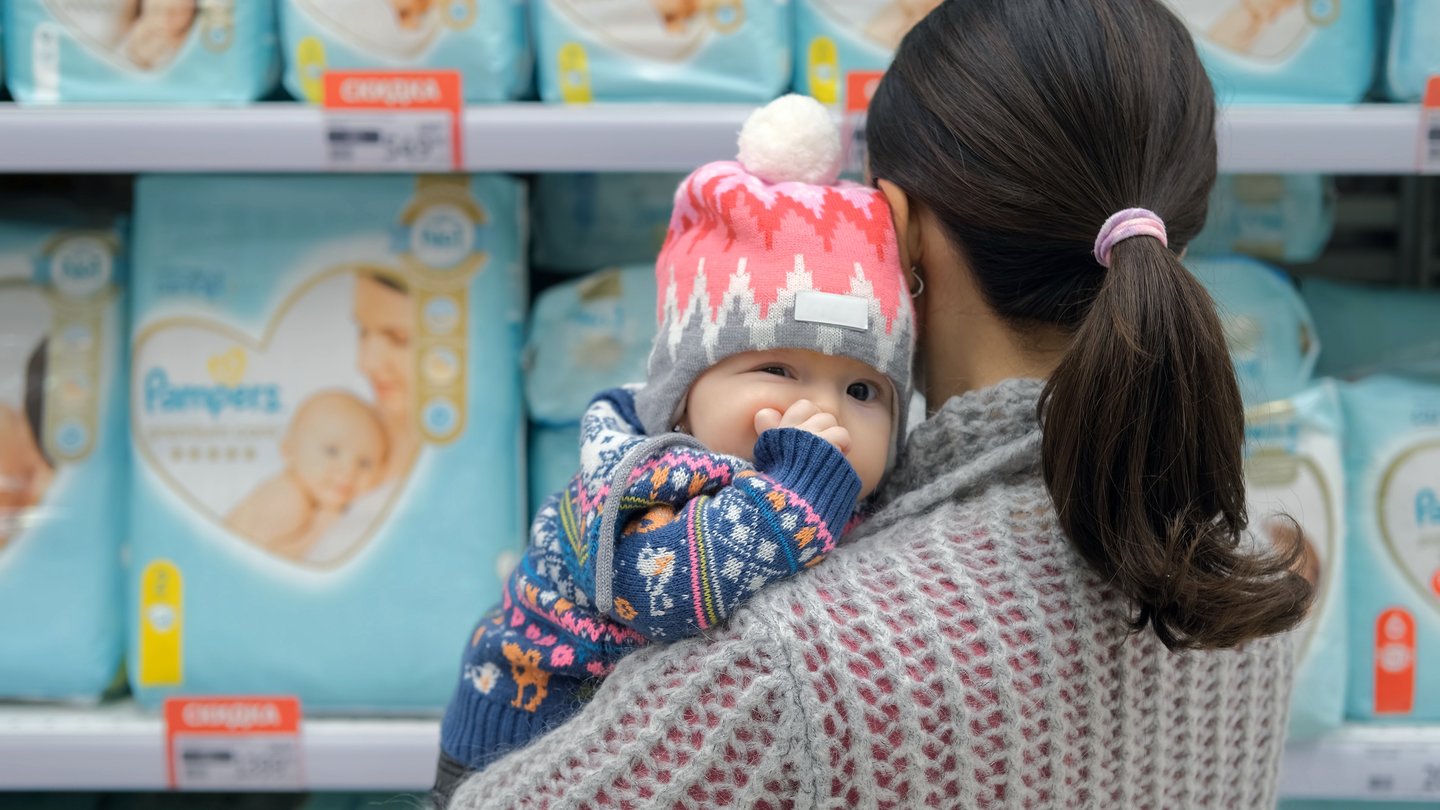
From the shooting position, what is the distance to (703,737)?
1.83ft

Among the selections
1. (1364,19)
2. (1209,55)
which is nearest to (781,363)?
(1209,55)

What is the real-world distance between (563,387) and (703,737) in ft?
2.44

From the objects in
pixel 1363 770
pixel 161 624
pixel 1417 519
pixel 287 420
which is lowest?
pixel 1363 770

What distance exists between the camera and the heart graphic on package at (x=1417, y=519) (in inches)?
48.6

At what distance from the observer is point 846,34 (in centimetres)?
117

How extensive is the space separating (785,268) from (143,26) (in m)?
0.82

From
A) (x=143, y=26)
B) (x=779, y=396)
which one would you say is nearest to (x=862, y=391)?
(x=779, y=396)

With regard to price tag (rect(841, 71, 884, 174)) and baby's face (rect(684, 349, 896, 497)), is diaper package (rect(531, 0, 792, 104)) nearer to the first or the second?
price tag (rect(841, 71, 884, 174))

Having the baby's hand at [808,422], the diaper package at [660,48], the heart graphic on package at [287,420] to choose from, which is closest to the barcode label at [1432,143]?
the diaper package at [660,48]

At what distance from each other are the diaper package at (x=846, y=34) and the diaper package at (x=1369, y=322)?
594mm

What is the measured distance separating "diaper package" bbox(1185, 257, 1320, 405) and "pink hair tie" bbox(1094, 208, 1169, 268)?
709mm

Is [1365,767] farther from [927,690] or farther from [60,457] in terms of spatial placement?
[60,457]

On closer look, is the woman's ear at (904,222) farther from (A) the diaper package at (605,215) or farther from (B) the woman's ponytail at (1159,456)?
(A) the diaper package at (605,215)

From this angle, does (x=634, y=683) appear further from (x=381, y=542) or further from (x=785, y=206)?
(x=381, y=542)
